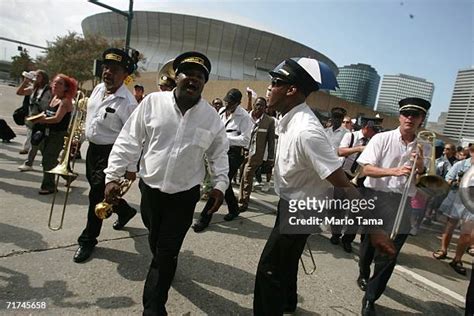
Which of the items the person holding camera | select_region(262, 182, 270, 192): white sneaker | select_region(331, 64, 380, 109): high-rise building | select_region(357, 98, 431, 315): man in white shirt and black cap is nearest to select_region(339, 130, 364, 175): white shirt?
select_region(357, 98, 431, 315): man in white shirt and black cap

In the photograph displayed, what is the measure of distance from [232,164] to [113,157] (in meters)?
2.88

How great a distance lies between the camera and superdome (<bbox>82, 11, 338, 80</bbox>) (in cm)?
5844

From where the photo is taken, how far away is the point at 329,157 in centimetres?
204

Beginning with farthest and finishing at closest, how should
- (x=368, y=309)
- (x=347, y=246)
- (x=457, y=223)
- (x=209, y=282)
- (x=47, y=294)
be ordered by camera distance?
1. (x=457, y=223)
2. (x=347, y=246)
3. (x=209, y=282)
4. (x=368, y=309)
5. (x=47, y=294)

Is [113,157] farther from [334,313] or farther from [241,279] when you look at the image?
[334,313]

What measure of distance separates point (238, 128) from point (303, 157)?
324 cm

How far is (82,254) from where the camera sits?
3334mm

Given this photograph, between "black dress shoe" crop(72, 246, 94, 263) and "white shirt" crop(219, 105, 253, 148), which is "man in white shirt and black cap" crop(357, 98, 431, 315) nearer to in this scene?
"white shirt" crop(219, 105, 253, 148)

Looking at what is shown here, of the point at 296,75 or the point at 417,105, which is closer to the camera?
the point at 296,75

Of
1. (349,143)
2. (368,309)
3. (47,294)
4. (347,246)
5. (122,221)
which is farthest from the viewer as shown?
(349,143)

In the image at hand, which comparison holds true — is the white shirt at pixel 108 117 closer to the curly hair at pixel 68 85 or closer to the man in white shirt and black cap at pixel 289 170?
the man in white shirt and black cap at pixel 289 170

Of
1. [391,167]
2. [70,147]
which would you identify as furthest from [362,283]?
[70,147]

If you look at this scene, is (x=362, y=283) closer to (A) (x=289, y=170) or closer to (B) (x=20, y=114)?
(A) (x=289, y=170)

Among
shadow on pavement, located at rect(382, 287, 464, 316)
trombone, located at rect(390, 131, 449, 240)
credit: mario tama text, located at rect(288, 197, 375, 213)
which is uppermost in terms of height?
trombone, located at rect(390, 131, 449, 240)
